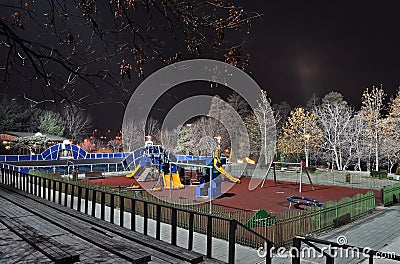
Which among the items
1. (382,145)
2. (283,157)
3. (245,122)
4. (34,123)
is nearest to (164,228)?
(382,145)

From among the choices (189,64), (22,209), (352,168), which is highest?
(189,64)

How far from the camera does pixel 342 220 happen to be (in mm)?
13008

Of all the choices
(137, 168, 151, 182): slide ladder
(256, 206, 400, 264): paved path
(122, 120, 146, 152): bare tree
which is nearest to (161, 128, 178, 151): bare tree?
(122, 120, 146, 152): bare tree

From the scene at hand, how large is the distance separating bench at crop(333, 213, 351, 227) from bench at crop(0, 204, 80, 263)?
10.4 metres

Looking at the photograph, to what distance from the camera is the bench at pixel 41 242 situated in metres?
4.23

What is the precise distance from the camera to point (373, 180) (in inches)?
1036

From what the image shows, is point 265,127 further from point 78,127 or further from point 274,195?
point 78,127

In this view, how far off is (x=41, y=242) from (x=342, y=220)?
1128cm

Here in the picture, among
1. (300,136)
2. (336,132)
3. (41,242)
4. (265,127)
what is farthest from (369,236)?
(265,127)

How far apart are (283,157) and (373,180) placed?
673 inches

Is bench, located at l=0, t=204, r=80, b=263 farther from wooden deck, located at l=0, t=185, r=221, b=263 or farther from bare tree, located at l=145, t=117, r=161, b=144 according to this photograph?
bare tree, located at l=145, t=117, r=161, b=144

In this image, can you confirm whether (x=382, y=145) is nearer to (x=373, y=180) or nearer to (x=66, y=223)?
(x=373, y=180)

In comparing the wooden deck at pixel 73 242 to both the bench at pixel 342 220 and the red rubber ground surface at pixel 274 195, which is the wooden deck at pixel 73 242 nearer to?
the bench at pixel 342 220

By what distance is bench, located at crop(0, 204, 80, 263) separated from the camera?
13.9ft
